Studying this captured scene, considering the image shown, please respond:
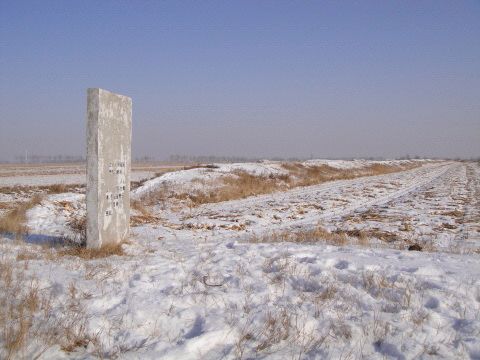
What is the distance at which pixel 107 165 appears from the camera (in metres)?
6.98

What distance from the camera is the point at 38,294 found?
15.1 ft

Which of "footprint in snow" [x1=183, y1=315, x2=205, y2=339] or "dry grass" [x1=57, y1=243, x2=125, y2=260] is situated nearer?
"footprint in snow" [x1=183, y1=315, x2=205, y2=339]

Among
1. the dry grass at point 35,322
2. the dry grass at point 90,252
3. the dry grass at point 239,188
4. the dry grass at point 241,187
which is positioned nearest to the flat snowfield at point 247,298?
the dry grass at point 35,322

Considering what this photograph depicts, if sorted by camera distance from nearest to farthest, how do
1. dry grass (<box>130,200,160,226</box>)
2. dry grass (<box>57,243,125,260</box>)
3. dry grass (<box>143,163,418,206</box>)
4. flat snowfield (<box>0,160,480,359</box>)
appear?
1. flat snowfield (<box>0,160,480,359</box>)
2. dry grass (<box>57,243,125,260</box>)
3. dry grass (<box>130,200,160,226</box>)
4. dry grass (<box>143,163,418,206</box>)

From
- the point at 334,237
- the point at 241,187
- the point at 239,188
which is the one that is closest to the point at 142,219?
the point at 334,237

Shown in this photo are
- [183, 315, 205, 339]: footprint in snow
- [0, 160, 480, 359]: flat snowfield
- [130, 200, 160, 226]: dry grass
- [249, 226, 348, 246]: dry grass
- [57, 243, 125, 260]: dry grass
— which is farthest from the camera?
[130, 200, 160, 226]: dry grass

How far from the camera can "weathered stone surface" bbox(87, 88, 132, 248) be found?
6.61m

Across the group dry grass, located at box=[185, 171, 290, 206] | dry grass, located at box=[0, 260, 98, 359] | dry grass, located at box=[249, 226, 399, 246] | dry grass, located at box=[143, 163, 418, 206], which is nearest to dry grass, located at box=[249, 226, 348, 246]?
dry grass, located at box=[249, 226, 399, 246]

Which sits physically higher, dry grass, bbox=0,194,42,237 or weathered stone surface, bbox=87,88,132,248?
weathered stone surface, bbox=87,88,132,248

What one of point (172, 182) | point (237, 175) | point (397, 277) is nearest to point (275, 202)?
point (172, 182)

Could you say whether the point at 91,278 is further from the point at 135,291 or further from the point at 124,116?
the point at 124,116

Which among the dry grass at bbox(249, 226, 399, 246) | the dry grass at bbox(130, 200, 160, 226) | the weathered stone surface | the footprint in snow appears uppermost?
the weathered stone surface

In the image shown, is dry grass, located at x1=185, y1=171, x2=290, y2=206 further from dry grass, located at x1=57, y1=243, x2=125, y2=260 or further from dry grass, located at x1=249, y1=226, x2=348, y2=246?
dry grass, located at x1=57, y1=243, x2=125, y2=260

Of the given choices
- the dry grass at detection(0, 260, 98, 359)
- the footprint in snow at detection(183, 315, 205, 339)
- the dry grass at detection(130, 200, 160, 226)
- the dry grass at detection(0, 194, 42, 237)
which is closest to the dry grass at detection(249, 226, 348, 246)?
→ the dry grass at detection(130, 200, 160, 226)
